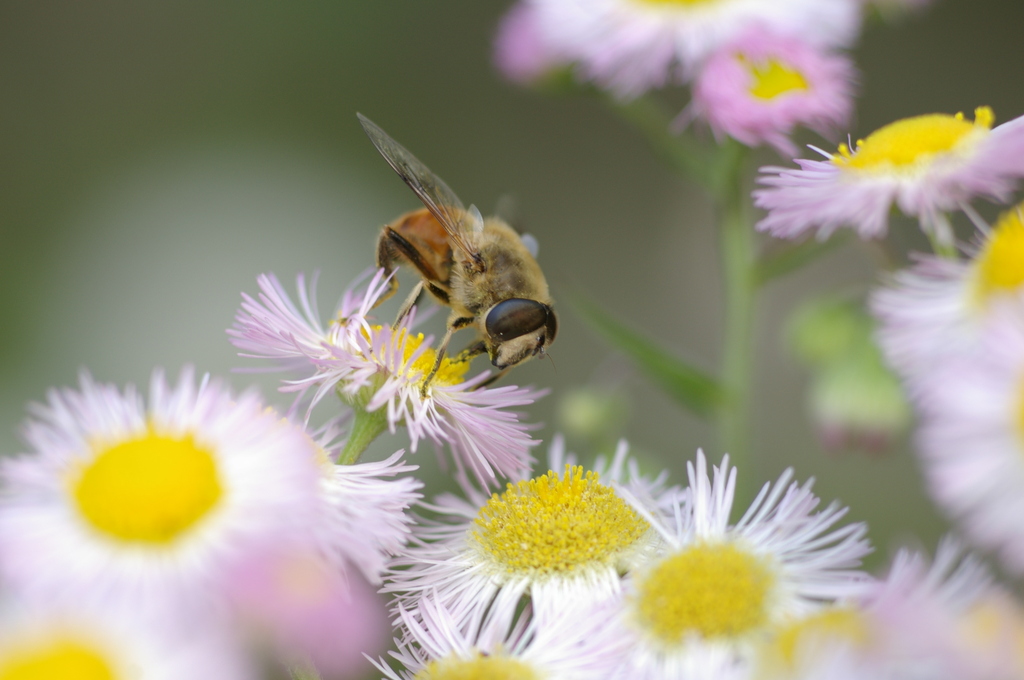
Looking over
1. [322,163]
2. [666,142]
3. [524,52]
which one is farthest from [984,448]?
[322,163]

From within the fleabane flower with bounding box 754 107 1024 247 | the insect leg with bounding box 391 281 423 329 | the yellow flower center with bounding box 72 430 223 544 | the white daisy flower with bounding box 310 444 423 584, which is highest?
the yellow flower center with bounding box 72 430 223 544

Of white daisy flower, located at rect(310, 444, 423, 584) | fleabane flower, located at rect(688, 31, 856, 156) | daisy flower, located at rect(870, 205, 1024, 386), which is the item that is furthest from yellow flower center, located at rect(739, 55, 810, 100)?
white daisy flower, located at rect(310, 444, 423, 584)

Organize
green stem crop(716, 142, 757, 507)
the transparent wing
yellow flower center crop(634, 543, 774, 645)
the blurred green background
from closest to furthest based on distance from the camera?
yellow flower center crop(634, 543, 774, 645) < the transparent wing < green stem crop(716, 142, 757, 507) < the blurred green background

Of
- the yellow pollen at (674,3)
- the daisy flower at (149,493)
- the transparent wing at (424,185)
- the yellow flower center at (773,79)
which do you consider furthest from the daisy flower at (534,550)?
the yellow pollen at (674,3)

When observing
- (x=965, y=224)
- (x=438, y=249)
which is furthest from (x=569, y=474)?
(x=965, y=224)

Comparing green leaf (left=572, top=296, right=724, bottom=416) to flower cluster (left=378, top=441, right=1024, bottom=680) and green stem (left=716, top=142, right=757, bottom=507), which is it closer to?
green stem (left=716, top=142, right=757, bottom=507)
